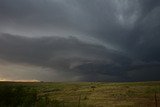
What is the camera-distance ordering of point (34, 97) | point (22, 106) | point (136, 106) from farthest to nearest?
1. point (136, 106)
2. point (34, 97)
3. point (22, 106)

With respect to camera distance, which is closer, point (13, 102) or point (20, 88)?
point (13, 102)

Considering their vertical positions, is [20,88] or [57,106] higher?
[20,88]

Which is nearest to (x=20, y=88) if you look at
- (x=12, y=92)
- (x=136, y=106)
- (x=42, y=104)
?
(x=12, y=92)

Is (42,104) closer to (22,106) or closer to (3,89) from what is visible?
(22,106)

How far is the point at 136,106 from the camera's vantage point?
170ft

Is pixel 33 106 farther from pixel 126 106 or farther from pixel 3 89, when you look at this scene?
pixel 126 106

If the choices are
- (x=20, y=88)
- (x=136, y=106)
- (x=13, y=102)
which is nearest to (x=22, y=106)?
(x=13, y=102)

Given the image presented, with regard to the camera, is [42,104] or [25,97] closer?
[42,104]

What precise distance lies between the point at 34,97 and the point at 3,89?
124 inches

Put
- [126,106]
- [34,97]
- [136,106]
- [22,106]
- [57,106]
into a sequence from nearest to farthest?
[22,106], [57,106], [34,97], [136,106], [126,106]

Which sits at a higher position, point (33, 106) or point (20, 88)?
point (20, 88)

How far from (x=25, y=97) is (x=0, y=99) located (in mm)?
2443

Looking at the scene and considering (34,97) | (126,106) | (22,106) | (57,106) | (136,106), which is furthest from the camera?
(126,106)

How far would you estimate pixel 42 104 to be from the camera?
26.4 m
